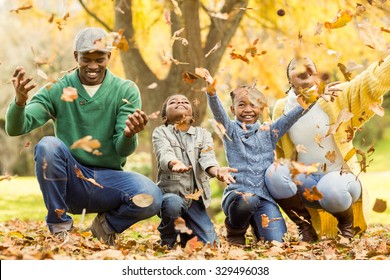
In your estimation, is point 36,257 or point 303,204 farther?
point 303,204

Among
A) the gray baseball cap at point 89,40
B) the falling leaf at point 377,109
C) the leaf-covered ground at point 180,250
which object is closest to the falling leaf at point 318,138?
the falling leaf at point 377,109

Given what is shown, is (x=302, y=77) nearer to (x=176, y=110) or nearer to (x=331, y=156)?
(x=331, y=156)

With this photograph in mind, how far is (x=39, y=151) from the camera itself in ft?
12.0

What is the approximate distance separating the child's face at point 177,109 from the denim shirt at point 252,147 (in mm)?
174

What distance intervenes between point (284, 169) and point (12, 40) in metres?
10.7

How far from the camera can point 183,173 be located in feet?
12.8

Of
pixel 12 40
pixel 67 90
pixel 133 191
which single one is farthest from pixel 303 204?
pixel 12 40

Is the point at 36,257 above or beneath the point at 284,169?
beneath

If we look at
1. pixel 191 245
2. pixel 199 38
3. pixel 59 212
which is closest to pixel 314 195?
pixel 191 245

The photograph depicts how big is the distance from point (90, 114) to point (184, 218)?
81cm

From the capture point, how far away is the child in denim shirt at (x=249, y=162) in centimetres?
404

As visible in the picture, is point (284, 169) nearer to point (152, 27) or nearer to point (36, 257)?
point (36, 257)

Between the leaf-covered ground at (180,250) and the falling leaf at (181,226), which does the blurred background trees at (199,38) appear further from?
the falling leaf at (181,226)

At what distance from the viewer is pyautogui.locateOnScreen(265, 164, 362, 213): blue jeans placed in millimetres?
4043
